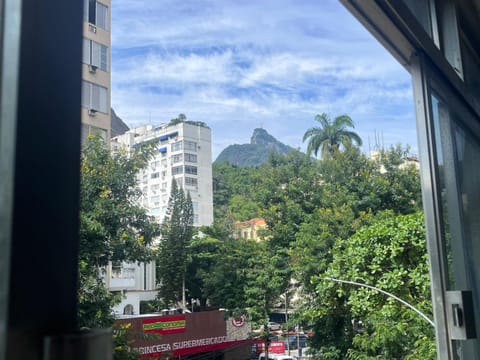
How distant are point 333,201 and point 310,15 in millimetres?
4378

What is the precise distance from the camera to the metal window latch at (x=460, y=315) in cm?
90

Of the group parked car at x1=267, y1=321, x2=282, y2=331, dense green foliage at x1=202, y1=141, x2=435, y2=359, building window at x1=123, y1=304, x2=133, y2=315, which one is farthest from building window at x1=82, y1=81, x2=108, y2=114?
parked car at x1=267, y1=321, x2=282, y2=331

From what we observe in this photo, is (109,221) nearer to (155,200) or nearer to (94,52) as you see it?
(94,52)

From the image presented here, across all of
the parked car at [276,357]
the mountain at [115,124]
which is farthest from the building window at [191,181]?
the mountain at [115,124]

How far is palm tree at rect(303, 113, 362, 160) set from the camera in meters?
9.40

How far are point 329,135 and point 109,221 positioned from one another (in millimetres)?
8015

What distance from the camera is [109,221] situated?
2170mm

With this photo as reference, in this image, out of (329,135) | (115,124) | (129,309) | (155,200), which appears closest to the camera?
(115,124)

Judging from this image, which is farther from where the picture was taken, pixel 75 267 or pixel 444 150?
pixel 444 150

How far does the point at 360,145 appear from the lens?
9.08 m

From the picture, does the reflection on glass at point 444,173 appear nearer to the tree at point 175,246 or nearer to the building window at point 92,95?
the building window at point 92,95

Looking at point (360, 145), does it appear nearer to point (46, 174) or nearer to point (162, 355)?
point (162, 355)

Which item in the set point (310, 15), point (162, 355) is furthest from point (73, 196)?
point (310, 15)

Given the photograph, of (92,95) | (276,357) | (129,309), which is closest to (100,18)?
(92,95)
